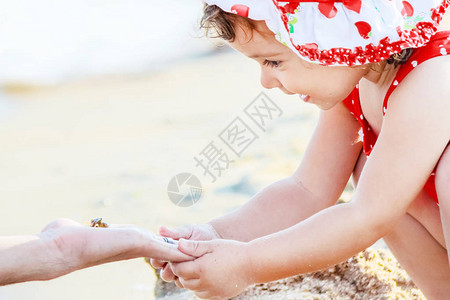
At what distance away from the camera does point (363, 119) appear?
82.2 inches

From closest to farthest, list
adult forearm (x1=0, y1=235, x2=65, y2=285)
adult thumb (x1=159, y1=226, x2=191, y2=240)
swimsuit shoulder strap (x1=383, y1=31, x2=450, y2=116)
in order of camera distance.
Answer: adult forearm (x1=0, y1=235, x2=65, y2=285) → swimsuit shoulder strap (x1=383, y1=31, x2=450, y2=116) → adult thumb (x1=159, y1=226, x2=191, y2=240)

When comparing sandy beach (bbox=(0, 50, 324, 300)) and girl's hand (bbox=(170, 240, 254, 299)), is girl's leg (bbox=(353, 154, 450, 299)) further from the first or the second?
sandy beach (bbox=(0, 50, 324, 300))

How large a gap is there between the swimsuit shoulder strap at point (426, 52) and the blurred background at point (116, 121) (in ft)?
2.34

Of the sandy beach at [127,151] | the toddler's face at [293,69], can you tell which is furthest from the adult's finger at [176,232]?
the toddler's face at [293,69]

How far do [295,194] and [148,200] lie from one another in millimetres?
1055

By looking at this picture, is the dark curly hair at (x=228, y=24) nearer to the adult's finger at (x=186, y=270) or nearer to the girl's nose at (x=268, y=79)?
the girl's nose at (x=268, y=79)

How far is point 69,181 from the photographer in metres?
3.45

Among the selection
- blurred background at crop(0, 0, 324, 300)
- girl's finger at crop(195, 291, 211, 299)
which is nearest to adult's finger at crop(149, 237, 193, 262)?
girl's finger at crop(195, 291, 211, 299)

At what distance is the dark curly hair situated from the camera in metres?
1.77

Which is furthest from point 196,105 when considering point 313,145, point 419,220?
point 419,220

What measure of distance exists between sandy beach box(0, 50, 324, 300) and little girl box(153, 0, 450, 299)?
0.77 metres

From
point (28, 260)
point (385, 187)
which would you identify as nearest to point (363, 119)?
point (385, 187)

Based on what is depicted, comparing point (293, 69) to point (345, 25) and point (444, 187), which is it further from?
point (444, 187)

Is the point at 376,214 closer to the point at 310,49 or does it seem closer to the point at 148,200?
the point at 310,49
